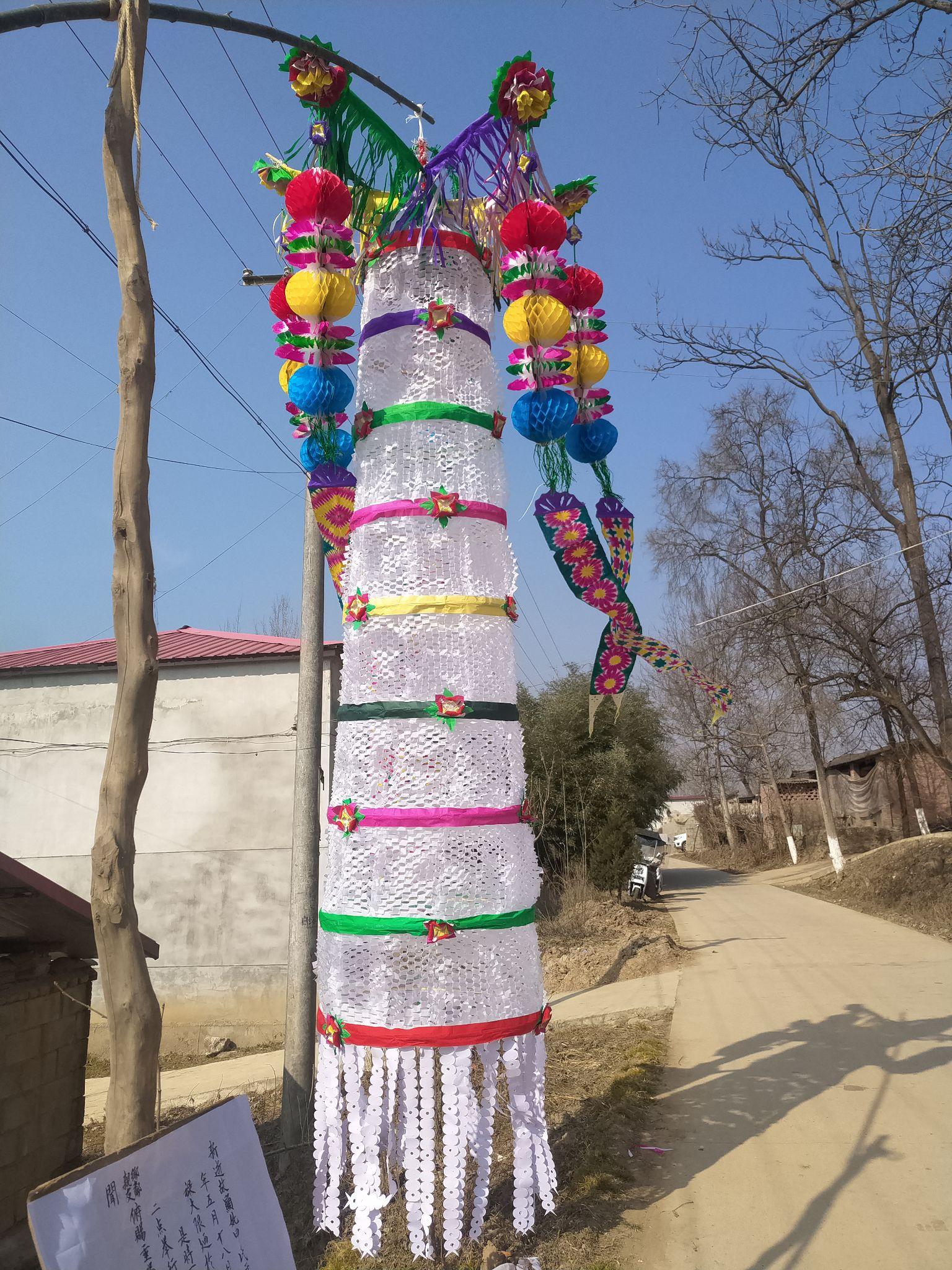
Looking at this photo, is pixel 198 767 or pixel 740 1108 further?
pixel 198 767

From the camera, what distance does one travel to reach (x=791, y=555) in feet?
52.6

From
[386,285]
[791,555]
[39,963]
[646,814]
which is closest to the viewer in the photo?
[386,285]

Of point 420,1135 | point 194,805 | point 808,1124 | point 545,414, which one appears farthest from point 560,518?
point 194,805

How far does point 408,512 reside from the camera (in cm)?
393

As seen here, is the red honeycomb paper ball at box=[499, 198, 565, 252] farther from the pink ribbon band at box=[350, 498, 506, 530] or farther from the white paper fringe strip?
the white paper fringe strip

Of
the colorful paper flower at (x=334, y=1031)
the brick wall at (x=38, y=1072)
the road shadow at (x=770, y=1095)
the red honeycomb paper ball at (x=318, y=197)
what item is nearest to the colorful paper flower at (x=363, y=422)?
the red honeycomb paper ball at (x=318, y=197)

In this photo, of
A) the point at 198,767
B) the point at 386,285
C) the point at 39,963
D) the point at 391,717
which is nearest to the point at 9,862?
the point at 39,963

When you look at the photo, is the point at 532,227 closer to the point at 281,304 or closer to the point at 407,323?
the point at 407,323

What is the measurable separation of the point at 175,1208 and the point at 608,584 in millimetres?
3125

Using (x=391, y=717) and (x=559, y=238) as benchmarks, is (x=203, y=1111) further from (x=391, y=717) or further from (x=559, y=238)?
(x=559, y=238)

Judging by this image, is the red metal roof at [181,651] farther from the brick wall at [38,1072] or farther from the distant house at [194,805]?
the brick wall at [38,1072]

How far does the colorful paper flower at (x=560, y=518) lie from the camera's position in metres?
4.37

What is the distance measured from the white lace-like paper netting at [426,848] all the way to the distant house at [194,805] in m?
7.89

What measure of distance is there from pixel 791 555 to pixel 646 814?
827cm
